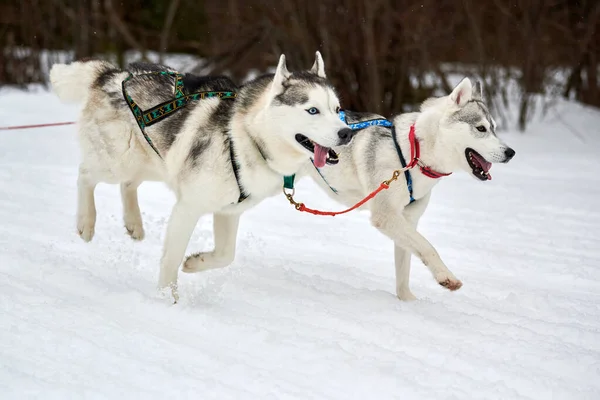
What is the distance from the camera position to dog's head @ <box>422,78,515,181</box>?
4.49m

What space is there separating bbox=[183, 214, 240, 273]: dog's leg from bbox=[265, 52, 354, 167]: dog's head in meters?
0.86

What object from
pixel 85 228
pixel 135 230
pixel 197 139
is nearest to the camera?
pixel 197 139

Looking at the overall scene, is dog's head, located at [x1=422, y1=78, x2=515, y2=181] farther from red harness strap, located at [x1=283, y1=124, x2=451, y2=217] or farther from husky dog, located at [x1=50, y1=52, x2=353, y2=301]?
husky dog, located at [x1=50, y1=52, x2=353, y2=301]

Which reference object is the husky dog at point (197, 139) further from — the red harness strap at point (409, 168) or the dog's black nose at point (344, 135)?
the red harness strap at point (409, 168)

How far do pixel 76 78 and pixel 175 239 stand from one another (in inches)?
60.3

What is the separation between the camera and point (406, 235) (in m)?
4.45

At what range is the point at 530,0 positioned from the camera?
39.4 feet

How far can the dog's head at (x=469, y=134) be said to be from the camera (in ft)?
14.7

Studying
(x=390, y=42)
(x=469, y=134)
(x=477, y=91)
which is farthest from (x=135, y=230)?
(x=390, y=42)

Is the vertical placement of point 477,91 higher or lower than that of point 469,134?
higher

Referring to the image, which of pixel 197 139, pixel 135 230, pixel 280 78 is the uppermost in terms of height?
pixel 280 78

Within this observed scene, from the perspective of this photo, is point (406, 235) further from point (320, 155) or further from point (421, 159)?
point (320, 155)

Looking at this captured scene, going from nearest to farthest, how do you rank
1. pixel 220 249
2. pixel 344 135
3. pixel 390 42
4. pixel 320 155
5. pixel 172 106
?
1. pixel 344 135
2. pixel 320 155
3. pixel 172 106
4. pixel 220 249
5. pixel 390 42

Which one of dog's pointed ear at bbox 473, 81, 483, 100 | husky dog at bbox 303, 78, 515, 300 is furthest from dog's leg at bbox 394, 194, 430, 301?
dog's pointed ear at bbox 473, 81, 483, 100
